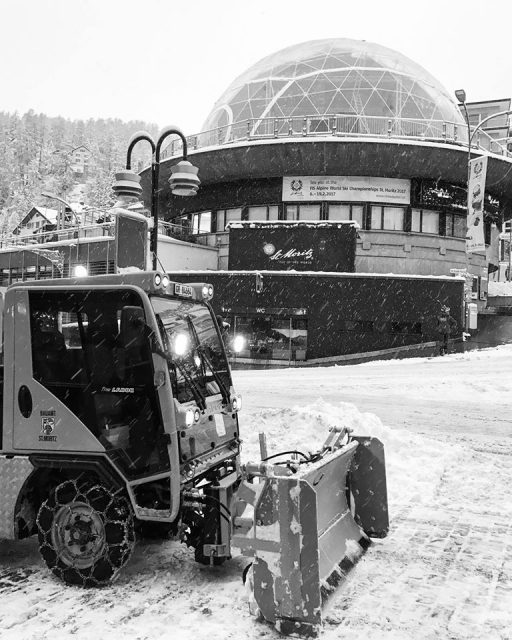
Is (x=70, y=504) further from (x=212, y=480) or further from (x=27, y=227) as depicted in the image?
(x=27, y=227)

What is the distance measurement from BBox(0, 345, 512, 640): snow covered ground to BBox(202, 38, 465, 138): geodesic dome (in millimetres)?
24182

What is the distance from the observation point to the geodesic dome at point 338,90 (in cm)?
3125

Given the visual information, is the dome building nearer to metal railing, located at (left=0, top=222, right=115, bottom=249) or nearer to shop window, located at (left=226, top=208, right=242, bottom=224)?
shop window, located at (left=226, top=208, right=242, bottom=224)

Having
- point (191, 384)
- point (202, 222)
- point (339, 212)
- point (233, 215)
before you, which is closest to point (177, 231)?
point (202, 222)

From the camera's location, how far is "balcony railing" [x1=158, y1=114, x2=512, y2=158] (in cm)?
2988

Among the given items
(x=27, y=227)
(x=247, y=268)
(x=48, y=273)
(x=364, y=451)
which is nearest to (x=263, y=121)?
(x=247, y=268)

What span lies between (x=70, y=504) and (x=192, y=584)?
1.16 m

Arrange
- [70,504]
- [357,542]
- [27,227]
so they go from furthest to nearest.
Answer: [27,227] < [357,542] < [70,504]

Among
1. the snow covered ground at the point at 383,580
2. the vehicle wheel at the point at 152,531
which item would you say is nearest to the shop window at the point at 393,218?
the snow covered ground at the point at 383,580

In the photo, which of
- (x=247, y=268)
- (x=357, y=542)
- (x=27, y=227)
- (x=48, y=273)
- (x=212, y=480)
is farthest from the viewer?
(x=27, y=227)

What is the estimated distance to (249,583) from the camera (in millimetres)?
4504

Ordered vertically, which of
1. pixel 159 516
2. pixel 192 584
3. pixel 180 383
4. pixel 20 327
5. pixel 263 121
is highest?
pixel 263 121

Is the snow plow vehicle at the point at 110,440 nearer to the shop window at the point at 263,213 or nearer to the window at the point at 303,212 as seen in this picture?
the window at the point at 303,212

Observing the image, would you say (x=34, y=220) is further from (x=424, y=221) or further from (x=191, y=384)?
(x=191, y=384)
